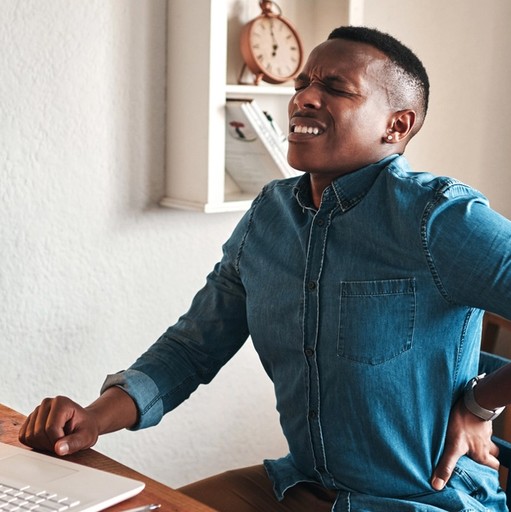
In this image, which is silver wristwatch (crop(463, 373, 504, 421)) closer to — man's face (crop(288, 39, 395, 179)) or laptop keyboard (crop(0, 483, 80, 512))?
man's face (crop(288, 39, 395, 179))

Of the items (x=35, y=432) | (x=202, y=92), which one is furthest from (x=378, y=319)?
(x=202, y=92)

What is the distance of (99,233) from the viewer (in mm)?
2221

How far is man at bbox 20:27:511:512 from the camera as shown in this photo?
1.30 metres

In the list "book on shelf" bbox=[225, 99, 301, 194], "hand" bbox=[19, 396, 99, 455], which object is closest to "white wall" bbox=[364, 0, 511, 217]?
"book on shelf" bbox=[225, 99, 301, 194]

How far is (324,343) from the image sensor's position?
141 cm

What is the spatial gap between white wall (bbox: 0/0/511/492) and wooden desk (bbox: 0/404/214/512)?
0.80 m

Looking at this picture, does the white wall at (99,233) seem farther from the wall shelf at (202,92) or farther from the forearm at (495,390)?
the forearm at (495,390)

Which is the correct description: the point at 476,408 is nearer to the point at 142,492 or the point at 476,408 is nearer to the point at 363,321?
the point at 363,321

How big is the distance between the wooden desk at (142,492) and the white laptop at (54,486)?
0.01 metres

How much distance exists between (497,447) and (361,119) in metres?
0.59

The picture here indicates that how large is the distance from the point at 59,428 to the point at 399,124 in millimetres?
737

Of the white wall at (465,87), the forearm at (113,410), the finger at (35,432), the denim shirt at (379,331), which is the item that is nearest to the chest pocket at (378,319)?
the denim shirt at (379,331)

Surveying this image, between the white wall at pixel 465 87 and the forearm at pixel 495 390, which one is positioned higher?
the white wall at pixel 465 87

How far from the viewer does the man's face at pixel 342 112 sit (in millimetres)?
1439
